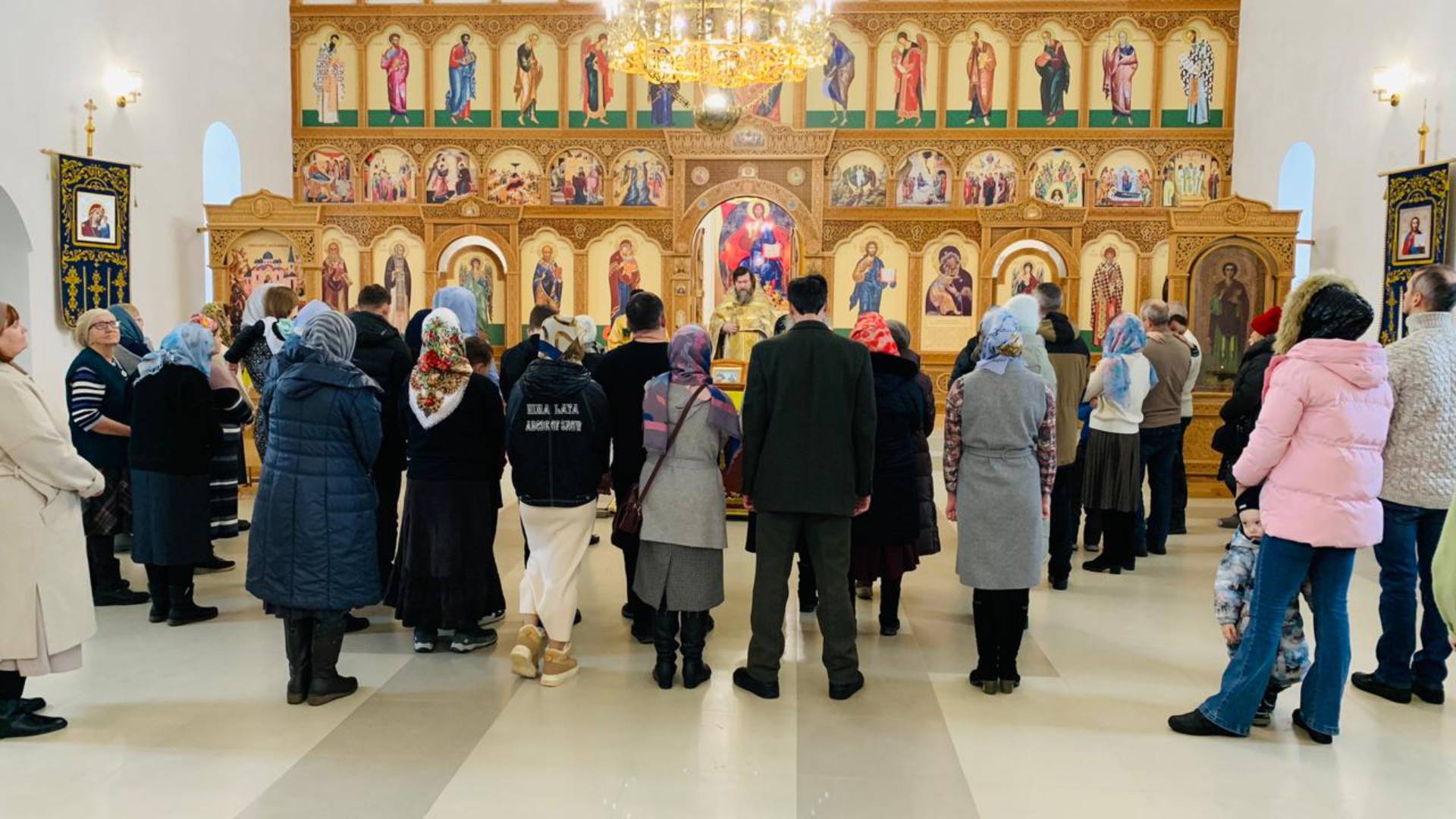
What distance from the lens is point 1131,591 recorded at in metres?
6.78

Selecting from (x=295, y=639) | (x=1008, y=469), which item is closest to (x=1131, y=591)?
(x=1008, y=469)

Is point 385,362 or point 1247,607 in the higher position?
point 385,362

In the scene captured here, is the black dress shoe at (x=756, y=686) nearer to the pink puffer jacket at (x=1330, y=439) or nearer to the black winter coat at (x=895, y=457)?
the black winter coat at (x=895, y=457)

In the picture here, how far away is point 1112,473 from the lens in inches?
284

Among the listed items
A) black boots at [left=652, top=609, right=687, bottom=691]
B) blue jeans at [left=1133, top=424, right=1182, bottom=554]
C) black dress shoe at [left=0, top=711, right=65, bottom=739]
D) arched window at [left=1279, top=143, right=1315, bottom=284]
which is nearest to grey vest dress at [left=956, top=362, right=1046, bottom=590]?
black boots at [left=652, top=609, right=687, bottom=691]

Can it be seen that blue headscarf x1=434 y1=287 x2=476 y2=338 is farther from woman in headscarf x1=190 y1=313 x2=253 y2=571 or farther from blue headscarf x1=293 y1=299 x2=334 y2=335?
woman in headscarf x1=190 y1=313 x2=253 y2=571

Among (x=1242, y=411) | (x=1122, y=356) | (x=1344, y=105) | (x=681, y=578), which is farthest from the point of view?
(x=1344, y=105)

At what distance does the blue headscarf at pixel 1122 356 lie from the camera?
7.14 meters

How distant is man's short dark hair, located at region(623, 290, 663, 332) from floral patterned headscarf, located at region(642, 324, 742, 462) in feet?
1.37

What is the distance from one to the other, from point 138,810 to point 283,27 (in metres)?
14.4

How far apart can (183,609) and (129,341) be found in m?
2.36

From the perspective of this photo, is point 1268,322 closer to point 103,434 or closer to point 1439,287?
point 1439,287

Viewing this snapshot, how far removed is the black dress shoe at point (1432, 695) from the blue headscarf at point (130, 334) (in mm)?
7662

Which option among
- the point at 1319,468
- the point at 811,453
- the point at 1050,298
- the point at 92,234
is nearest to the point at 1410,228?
the point at 1050,298
